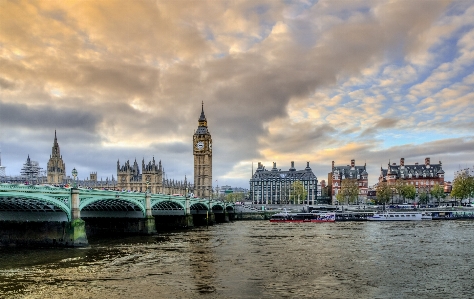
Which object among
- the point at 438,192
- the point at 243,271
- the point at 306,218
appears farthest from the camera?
the point at 438,192

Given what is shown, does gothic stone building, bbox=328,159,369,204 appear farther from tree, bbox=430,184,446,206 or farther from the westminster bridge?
the westminster bridge

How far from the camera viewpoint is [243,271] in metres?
35.9

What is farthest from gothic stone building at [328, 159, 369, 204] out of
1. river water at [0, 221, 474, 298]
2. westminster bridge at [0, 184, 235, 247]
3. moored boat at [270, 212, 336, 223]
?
river water at [0, 221, 474, 298]

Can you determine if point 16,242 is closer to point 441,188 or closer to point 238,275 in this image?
point 238,275

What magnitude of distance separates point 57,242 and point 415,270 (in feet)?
119

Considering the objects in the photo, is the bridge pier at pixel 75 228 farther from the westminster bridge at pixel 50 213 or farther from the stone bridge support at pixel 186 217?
the stone bridge support at pixel 186 217

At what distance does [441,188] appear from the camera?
546 feet

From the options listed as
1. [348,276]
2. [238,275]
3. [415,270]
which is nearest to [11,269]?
[238,275]

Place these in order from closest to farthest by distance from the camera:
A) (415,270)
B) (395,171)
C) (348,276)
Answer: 1. (348,276)
2. (415,270)
3. (395,171)

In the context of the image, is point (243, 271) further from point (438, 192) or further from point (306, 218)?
point (438, 192)

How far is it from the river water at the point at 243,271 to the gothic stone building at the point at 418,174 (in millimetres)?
136218

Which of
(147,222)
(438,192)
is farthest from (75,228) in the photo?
(438,192)

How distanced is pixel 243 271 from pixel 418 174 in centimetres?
16497

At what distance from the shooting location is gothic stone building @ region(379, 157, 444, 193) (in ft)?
593
